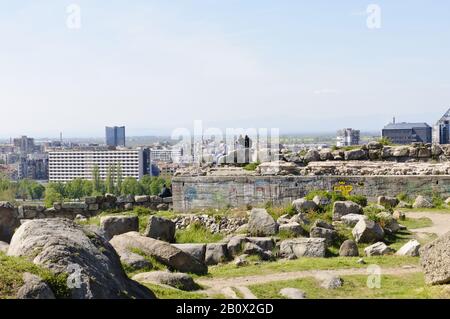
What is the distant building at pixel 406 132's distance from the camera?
52.0 meters

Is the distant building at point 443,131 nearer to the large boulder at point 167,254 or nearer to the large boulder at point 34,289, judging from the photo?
the large boulder at point 167,254

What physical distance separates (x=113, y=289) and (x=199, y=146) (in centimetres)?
2599

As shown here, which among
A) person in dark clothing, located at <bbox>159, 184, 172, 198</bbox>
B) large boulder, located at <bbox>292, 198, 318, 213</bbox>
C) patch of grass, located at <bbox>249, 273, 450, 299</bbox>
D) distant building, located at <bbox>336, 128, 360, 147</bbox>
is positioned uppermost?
distant building, located at <bbox>336, 128, 360, 147</bbox>

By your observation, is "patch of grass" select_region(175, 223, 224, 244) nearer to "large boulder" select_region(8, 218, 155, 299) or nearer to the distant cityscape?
"large boulder" select_region(8, 218, 155, 299)

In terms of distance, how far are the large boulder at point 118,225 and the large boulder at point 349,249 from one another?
18.6 feet

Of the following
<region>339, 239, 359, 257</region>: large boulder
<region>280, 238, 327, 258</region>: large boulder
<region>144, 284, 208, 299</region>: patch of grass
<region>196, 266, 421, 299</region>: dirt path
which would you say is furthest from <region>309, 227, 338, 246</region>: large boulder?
<region>144, 284, 208, 299</region>: patch of grass

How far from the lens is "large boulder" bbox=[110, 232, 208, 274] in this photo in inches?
490

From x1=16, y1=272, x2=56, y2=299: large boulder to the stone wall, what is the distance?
17495 mm

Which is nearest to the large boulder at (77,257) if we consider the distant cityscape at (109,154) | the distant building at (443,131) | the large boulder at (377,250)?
the large boulder at (377,250)

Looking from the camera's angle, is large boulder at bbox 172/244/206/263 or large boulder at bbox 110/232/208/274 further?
large boulder at bbox 172/244/206/263

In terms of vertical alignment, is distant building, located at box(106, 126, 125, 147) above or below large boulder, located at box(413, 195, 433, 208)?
above

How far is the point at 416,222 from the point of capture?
1842 centimetres

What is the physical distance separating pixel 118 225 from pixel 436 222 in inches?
352

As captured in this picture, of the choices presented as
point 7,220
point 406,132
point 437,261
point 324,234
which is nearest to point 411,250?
point 324,234
